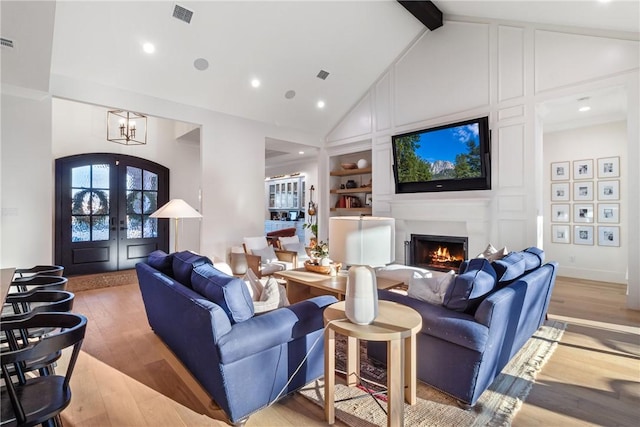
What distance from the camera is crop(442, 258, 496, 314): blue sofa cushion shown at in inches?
78.2

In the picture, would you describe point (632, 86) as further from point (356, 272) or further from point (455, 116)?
point (356, 272)

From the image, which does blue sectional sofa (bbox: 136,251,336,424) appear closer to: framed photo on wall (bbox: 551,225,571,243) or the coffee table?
the coffee table

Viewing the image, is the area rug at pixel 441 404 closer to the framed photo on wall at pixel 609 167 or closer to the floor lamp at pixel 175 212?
the floor lamp at pixel 175 212

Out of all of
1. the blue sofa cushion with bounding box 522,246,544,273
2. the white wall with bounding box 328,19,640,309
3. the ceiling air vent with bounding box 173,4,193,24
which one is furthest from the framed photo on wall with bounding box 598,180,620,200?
the ceiling air vent with bounding box 173,4,193,24

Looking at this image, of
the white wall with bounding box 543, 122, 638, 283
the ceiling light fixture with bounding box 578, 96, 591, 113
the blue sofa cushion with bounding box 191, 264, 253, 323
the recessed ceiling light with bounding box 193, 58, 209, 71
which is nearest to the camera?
the blue sofa cushion with bounding box 191, 264, 253, 323

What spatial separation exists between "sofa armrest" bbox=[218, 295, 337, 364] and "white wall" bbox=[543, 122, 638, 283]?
5695 mm

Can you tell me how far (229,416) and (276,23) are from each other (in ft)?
15.0

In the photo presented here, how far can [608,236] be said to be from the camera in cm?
523

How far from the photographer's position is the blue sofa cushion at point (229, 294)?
1788 mm

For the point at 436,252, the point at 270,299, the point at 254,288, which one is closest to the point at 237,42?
the point at 254,288

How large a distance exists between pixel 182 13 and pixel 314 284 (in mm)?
3629

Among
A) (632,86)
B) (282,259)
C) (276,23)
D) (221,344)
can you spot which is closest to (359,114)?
(276,23)

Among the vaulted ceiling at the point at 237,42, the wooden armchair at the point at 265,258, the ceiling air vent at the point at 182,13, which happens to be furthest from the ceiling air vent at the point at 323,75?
the wooden armchair at the point at 265,258

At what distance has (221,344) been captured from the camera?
1618 mm
